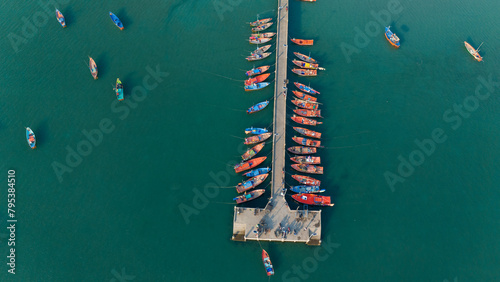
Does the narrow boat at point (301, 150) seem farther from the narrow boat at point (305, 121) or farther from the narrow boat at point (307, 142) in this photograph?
the narrow boat at point (305, 121)

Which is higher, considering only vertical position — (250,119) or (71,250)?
(250,119)

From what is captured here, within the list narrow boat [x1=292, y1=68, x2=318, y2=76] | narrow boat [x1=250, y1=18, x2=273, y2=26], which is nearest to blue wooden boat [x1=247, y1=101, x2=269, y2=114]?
narrow boat [x1=292, y1=68, x2=318, y2=76]

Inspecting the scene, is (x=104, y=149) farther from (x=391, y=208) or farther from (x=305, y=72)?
(x=391, y=208)

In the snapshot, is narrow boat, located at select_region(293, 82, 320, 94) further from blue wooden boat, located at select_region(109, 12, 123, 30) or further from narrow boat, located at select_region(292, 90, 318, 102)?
blue wooden boat, located at select_region(109, 12, 123, 30)

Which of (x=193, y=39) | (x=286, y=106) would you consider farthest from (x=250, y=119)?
(x=193, y=39)

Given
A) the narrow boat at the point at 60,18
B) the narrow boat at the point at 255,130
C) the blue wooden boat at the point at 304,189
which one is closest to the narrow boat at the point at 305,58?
the narrow boat at the point at 255,130

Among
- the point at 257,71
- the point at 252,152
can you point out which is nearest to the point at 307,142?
the point at 252,152

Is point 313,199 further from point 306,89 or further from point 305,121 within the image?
point 306,89
